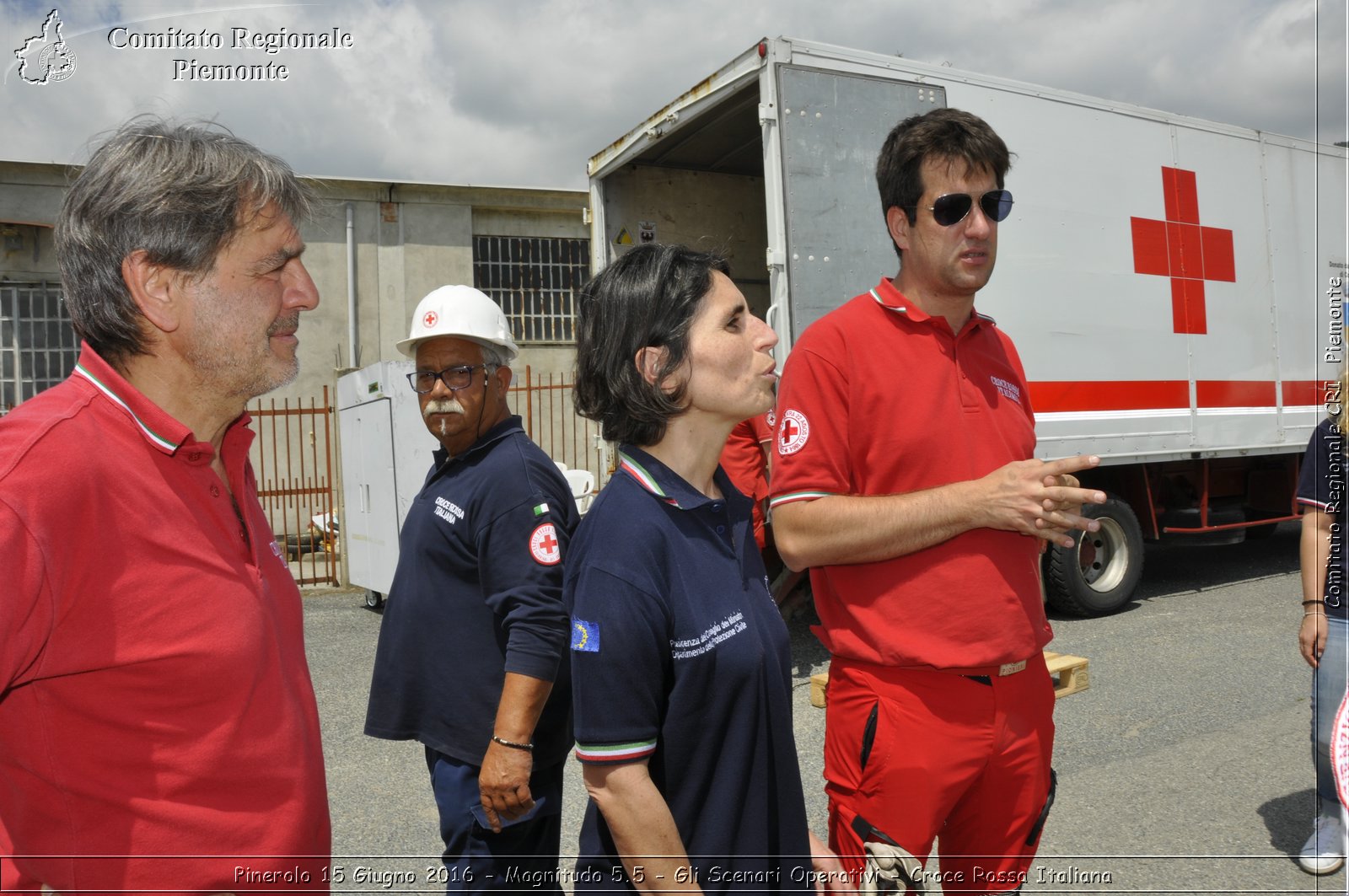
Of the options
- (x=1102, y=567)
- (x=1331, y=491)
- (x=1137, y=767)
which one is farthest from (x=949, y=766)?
(x=1102, y=567)

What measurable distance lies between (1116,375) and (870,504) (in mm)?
5810

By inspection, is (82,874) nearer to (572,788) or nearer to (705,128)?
(572,788)

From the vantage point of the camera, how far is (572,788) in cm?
456

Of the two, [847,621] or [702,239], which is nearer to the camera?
[847,621]

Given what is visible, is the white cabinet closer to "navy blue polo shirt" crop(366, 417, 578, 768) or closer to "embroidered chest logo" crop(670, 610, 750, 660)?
"navy blue polo shirt" crop(366, 417, 578, 768)

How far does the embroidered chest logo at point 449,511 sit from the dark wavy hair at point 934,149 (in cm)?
140

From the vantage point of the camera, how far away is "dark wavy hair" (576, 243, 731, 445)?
1.68 metres

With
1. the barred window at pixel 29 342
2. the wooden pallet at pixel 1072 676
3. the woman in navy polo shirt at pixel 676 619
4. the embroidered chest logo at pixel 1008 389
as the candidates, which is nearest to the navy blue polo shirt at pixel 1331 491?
the wooden pallet at pixel 1072 676

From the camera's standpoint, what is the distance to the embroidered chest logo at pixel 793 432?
2.19 meters

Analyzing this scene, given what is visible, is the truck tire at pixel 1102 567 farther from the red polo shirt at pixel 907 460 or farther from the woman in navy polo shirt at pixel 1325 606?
the red polo shirt at pixel 907 460

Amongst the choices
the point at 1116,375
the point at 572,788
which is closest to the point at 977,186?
the point at 572,788

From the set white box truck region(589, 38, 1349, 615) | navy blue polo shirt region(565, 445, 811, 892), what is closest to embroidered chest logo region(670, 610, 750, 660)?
navy blue polo shirt region(565, 445, 811, 892)

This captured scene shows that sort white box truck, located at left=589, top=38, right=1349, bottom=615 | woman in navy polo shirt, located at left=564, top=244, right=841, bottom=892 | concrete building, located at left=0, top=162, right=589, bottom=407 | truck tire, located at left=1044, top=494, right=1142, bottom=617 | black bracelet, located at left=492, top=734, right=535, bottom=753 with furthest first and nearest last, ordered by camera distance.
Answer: concrete building, located at left=0, top=162, right=589, bottom=407, truck tire, located at left=1044, top=494, right=1142, bottom=617, white box truck, located at left=589, top=38, right=1349, bottom=615, black bracelet, located at left=492, top=734, right=535, bottom=753, woman in navy polo shirt, located at left=564, top=244, right=841, bottom=892

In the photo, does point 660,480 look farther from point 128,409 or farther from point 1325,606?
point 1325,606
